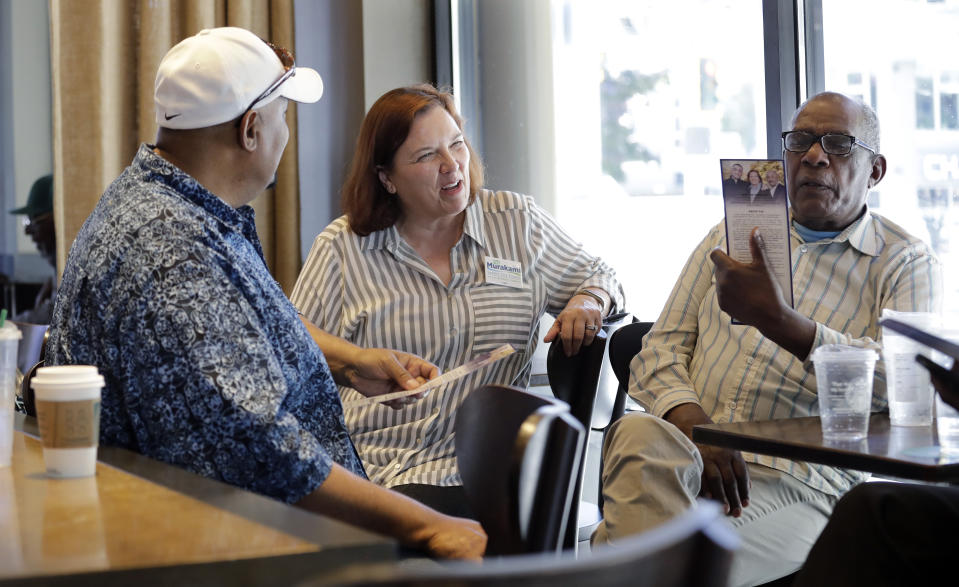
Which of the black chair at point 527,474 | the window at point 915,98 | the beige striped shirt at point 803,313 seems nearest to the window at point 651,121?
the window at point 915,98

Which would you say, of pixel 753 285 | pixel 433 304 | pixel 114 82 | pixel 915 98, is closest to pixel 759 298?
pixel 753 285

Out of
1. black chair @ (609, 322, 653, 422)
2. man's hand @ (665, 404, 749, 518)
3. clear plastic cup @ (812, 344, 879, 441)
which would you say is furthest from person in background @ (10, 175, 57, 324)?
clear plastic cup @ (812, 344, 879, 441)

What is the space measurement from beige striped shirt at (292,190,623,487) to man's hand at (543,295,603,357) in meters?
0.18

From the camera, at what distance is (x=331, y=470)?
1.42 m

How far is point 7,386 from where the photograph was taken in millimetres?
1407

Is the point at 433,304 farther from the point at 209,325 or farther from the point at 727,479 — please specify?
→ the point at 209,325

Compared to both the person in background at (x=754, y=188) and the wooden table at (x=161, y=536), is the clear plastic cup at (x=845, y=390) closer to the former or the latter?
the person in background at (x=754, y=188)

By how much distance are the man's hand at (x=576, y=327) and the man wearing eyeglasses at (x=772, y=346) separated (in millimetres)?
160

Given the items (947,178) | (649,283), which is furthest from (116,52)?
(947,178)

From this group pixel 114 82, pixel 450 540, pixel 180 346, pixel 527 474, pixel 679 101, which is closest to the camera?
pixel 527 474

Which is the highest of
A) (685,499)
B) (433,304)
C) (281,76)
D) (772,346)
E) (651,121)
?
(651,121)

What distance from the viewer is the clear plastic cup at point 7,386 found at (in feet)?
4.41

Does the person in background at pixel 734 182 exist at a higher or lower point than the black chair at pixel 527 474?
higher

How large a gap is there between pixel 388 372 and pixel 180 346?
0.87 metres
